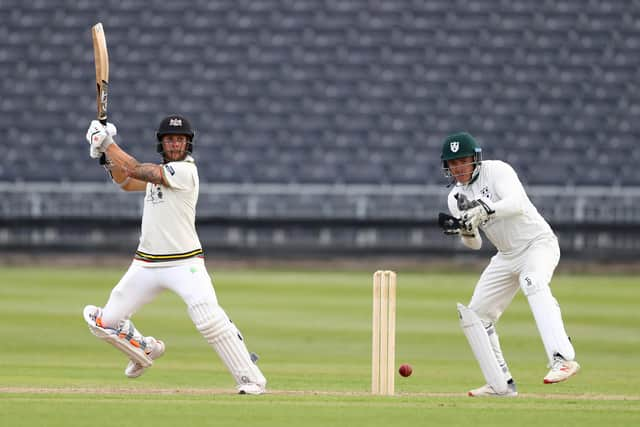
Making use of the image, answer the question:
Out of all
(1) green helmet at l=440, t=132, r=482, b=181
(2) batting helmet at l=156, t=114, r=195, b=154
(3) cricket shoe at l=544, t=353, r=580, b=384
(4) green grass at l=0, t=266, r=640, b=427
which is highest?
(2) batting helmet at l=156, t=114, r=195, b=154

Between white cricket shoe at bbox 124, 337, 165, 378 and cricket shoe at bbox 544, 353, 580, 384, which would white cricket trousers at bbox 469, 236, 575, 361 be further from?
white cricket shoe at bbox 124, 337, 165, 378

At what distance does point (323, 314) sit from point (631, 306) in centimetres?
434

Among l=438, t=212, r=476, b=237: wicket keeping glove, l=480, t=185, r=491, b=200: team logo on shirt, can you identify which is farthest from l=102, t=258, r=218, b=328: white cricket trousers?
l=480, t=185, r=491, b=200: team logo on shirt

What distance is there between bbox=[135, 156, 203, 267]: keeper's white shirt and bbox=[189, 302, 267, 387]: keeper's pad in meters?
0.39

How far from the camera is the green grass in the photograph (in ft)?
22.6

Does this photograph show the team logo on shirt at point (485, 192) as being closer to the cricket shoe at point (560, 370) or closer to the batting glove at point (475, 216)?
the batting glove at point (475, 216)

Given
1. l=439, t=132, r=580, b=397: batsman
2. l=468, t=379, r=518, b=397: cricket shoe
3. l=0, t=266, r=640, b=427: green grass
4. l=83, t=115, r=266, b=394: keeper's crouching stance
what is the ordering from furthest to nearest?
l=468, t=379, r=518, b=397: cricket shoe
l=439, t=132, r=580, b=397: batsman
l=83, t=115, r=266, b=394: keeper's crouching stance
l=0, t=266, r=640, b=427: green grass

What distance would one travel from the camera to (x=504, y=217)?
8.30m

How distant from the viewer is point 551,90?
26.6m

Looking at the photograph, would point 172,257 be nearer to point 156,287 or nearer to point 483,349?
point 156,287

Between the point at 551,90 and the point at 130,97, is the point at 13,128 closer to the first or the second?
the point at 130,97

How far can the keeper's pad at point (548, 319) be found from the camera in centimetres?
802

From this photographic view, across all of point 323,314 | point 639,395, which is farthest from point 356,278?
point 639,395

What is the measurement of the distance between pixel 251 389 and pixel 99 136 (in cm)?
193
